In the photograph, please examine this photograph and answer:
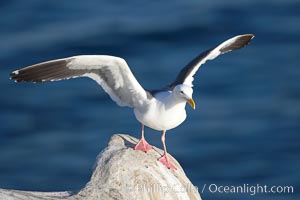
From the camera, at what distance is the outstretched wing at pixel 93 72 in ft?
42.7

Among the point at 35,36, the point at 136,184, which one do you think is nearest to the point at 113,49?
the point at 35,36

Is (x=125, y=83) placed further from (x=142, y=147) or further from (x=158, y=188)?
(x=158, y=188)

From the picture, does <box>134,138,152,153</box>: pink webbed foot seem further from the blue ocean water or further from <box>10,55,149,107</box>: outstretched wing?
the blue ocean water

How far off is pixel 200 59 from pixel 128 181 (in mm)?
2710

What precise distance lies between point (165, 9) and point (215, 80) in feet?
10.2

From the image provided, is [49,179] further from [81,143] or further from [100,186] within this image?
[100,186]

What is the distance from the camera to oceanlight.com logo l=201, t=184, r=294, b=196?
18.5 meters

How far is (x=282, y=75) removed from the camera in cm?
2111

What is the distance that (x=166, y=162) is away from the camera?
12688 millimetres

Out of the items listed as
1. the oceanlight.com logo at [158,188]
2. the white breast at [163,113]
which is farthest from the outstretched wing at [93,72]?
the oceanlight.com logo at [158,188]

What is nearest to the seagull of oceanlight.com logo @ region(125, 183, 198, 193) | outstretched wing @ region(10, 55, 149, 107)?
outstretched wing @ region(10, 55, 149, 107)

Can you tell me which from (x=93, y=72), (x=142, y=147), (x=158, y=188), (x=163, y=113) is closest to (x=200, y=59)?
(x=163, y=113)

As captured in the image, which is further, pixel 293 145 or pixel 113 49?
pixel 113 49

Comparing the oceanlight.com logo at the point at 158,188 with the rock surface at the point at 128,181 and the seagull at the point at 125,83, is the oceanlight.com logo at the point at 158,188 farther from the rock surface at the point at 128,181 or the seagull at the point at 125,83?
the seagull at the point at 125,83
